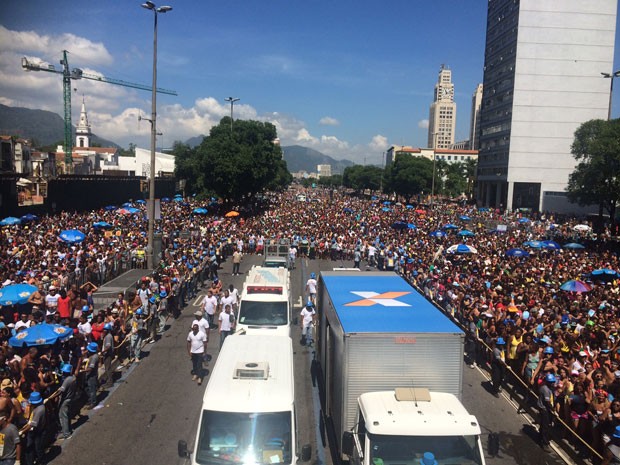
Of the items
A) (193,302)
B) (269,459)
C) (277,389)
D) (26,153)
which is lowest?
(193,302)

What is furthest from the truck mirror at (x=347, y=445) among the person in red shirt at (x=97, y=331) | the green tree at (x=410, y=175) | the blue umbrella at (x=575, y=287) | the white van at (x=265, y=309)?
the green tree at (x=410, y=175)

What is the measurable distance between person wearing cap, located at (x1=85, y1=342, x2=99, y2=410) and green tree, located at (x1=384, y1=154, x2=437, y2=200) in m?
84.2

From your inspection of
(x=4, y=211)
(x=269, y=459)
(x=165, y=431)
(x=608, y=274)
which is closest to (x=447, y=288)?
(x=608, y=274)

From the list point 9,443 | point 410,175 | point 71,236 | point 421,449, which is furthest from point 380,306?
point 410,175

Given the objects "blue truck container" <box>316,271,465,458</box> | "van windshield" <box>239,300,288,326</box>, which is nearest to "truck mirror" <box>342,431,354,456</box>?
"blue truck container" <box>316,271,465,458</box>

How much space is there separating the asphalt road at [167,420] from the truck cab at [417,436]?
2.69m

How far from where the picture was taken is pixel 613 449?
25.7 ft

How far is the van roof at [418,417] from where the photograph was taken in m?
6.34

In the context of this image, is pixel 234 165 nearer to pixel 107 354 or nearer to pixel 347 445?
pixel 107 354

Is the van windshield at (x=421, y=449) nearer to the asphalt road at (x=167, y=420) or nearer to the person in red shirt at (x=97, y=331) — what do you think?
the asphalt road at (x=167, y=420)

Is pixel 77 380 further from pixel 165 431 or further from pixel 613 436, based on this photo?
pixel 613 436

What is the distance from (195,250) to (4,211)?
15.3 metres

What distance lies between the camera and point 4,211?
32.5 m

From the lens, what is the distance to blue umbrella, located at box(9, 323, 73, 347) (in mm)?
10359
